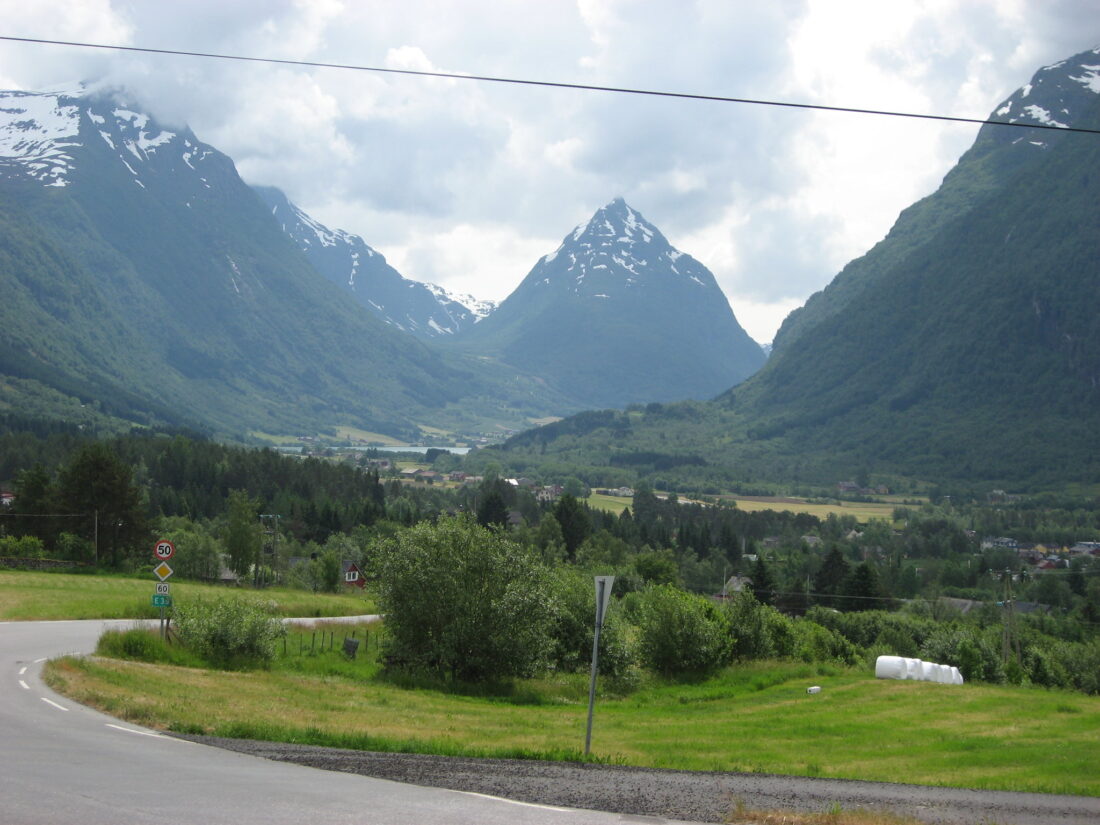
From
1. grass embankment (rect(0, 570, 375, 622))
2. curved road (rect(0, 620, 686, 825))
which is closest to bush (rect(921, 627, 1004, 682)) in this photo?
grass embankment (rect(0, 570, 375, 622))

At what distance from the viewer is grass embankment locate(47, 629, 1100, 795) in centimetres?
2278

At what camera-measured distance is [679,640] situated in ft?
194

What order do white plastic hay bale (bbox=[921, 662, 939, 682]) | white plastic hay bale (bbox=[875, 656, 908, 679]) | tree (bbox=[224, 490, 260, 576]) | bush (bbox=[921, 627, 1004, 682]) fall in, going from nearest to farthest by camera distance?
white plastic hay bale (bbox=[875, 656, 908, 679])
white plastic hay bale (bbox=[921, 662, 939, 682])
bush (bbox=[921, 627, 1004, 682])
tree (bbox=[224, 490, 260, 576])

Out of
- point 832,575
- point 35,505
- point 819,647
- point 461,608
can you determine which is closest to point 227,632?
point 461,608

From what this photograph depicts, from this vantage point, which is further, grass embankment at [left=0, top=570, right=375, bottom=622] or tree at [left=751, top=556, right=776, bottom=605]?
tree at [left=751, top=556, right=776, bottom=605]

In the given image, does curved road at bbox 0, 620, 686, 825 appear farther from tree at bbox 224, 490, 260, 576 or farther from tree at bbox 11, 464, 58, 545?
tree at bbox 11, 464, 58, 545

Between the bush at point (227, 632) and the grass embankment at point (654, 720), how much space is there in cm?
131

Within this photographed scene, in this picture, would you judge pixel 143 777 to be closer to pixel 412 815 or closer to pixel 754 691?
pixel 412 815

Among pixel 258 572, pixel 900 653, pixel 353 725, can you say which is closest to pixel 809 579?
pixel 900 653

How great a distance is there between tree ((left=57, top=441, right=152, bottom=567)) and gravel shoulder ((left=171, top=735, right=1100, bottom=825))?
78.8 m

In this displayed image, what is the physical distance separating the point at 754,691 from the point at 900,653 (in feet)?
147

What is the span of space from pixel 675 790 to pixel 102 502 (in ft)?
284

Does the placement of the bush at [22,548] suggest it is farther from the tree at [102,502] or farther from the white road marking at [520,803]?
Answer: the white road marking at [520,803]

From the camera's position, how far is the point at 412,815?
13.4m
